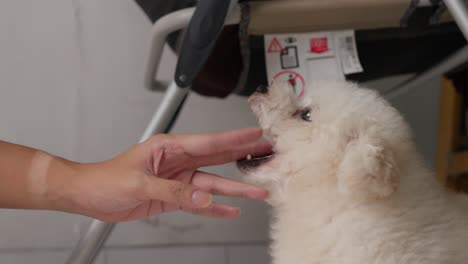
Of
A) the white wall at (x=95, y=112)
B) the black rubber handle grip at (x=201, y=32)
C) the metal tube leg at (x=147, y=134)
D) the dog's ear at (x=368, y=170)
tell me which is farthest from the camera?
the white wall at (x=95, y=112)

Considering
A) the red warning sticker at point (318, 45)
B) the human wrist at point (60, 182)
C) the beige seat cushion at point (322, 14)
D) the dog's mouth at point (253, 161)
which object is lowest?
the dog's mouth at point (253, 161)

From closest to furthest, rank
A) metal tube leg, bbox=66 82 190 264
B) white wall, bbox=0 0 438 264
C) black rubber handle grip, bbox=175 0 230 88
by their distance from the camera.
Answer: black rubber handle grip, bbox=175 0 230 88 < metal tube leg, bbox=66 82 190 264 < white wall, bbox=0 0 438 264

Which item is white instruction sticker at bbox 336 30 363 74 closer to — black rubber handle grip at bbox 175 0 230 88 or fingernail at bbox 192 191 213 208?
black rubber handle grip at bbox 175 0 230 88

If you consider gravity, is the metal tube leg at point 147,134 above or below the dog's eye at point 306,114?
below

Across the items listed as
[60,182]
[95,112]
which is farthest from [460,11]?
[95,112]

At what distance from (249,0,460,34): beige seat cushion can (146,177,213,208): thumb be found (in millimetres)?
348

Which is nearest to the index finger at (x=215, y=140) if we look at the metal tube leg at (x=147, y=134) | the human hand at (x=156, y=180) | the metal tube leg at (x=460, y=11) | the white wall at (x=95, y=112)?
the human hand at (x=156, y=180)

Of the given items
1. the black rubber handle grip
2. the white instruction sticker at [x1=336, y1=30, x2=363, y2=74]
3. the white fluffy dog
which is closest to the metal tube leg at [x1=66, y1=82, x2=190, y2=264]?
the black rubber handle grip

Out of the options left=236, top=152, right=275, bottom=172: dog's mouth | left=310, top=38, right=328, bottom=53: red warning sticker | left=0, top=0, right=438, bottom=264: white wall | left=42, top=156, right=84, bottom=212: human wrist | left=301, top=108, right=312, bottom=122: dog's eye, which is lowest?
left=0, top=0, right=438, bottom=264: white wall

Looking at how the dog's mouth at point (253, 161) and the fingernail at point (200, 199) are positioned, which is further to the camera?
the dog's mouth at point (253, 161)

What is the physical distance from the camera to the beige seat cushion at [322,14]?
0.83 meters

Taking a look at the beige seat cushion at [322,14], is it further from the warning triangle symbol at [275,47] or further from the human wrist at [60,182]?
the human wrist at [60,182]

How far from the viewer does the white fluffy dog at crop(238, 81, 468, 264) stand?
0.71 metres

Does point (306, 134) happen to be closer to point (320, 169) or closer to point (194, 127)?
point (320, 169)
